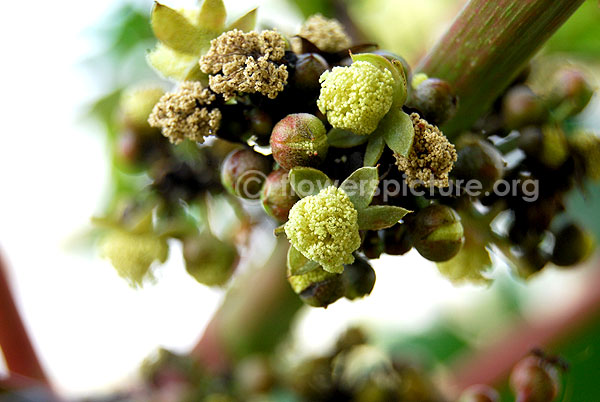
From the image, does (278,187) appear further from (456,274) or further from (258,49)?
(456,274)

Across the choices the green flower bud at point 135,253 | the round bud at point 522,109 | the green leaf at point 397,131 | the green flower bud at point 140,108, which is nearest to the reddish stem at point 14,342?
the green flower bud at point 135,253

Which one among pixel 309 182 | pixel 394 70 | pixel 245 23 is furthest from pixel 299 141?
pixel 245 23

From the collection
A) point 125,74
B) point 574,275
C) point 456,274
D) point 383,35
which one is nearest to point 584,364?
point 574,275

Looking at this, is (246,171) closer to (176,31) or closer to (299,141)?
(299,141)

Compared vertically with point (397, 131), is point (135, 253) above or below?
below

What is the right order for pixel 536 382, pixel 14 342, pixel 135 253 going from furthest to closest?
pixel 14 342, pixel 135 253, pixel 536 382

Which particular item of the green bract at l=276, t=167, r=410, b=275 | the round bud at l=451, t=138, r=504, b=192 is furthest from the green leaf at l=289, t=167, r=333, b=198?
the round bud at l=451, t=138, r=504, b=192

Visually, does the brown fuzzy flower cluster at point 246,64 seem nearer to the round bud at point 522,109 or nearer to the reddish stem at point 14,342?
the round bud at point 522,109
